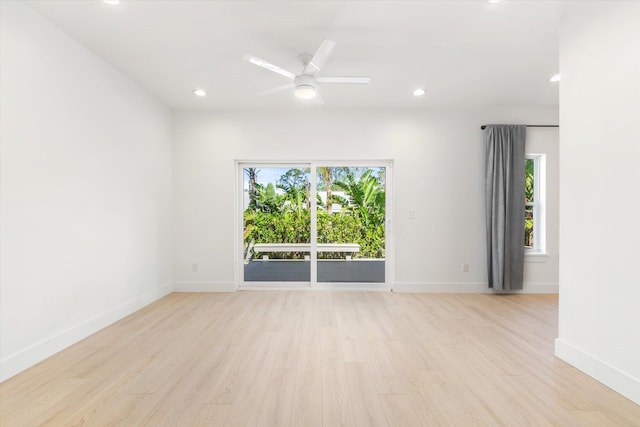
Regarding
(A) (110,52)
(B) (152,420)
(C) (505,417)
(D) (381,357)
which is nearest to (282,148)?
(A) (110,52)

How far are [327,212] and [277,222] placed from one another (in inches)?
31.9

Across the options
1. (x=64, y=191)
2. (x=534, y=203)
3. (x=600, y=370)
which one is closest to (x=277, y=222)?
(x=64, y=191)

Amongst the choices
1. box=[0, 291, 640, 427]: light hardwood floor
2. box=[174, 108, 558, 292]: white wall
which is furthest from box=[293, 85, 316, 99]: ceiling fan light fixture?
box=[0, 291, 640, 427]: light hardwood floor

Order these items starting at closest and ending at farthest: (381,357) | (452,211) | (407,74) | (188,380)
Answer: (188,380), (381,357), (407,74), (452,211)

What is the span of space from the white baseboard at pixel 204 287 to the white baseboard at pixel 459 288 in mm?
2519

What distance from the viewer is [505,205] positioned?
4305 mm

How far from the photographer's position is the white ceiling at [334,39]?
2307 millimetres

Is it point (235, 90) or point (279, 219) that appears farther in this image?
point (279, 219)

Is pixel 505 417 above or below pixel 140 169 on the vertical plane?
below

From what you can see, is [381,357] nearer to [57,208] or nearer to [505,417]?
[505,417]

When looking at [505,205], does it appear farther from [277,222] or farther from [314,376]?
[314,376]

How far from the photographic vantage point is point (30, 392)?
195 centimetres

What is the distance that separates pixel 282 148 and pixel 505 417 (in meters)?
3.94

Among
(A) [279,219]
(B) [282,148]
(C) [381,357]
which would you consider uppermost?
(B) [282,148]
